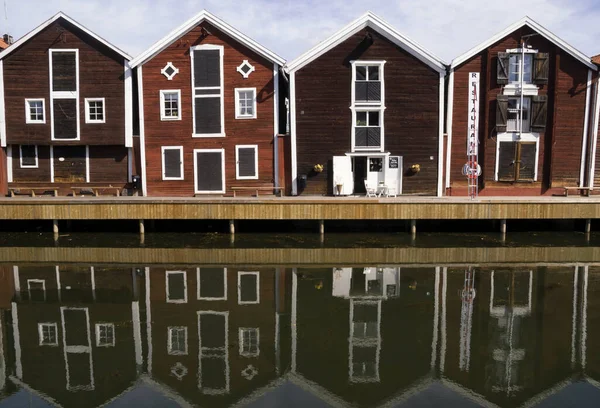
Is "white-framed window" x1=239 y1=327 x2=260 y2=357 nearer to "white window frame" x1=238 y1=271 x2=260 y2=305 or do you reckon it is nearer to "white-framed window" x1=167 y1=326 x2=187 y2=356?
"white-framed window" x1=167 y1=326 x2=187 y2=356

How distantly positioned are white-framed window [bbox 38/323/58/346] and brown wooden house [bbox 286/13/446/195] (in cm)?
1392

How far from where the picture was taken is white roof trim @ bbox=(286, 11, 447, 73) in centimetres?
2223

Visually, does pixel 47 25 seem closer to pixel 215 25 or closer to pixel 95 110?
pixel 95 110

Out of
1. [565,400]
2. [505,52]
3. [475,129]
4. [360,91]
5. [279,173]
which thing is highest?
[505,52]

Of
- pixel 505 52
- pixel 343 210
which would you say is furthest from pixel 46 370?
pixel 505 52

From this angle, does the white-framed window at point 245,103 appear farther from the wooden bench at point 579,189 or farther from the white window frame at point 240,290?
the wooden bench at point 579,189

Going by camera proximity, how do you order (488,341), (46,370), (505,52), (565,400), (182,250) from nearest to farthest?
(565,400), (46,370), (488,341), (182,250), (505,52)

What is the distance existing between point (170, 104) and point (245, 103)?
11.9ft

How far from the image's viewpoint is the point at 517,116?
23.2 m

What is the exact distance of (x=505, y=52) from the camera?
74.6ft

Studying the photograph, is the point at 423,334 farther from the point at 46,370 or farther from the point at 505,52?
the point at 505,52

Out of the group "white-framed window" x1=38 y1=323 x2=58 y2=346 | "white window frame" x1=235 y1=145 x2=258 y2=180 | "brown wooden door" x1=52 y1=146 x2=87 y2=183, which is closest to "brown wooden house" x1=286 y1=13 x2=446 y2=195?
"white window frame" x1=235 y1=145 x2=258 y2=180

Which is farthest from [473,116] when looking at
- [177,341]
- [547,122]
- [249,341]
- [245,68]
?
[177,341]

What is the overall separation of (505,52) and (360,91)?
7.00 metres
